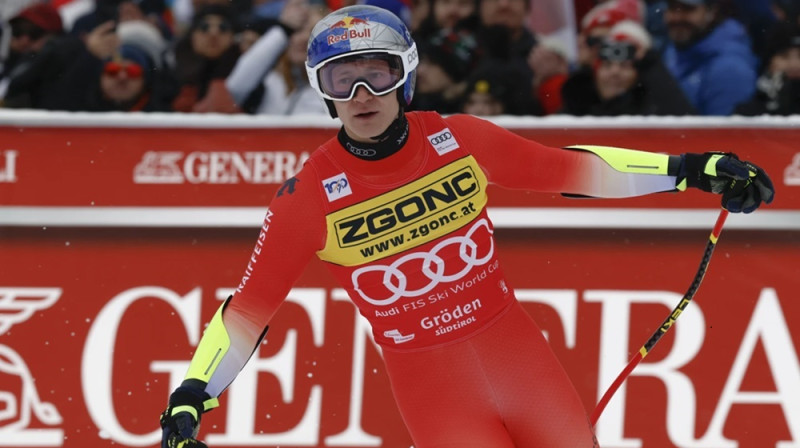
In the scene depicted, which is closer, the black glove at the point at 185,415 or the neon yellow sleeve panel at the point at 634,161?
the black glove at the point at 185,415

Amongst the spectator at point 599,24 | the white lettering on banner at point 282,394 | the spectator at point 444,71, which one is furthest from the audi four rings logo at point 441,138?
the spectator at point 599,24

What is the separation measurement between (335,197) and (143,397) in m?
2.05

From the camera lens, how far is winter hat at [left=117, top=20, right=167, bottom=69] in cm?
703

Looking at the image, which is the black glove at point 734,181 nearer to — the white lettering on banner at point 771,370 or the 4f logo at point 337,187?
the 4f logo at point 337,187

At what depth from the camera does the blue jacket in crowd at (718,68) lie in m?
6.21

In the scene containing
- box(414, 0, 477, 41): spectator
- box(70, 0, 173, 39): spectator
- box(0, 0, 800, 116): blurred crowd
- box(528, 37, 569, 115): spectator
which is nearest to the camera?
box(0, 0, 800, 116): blurred crowd

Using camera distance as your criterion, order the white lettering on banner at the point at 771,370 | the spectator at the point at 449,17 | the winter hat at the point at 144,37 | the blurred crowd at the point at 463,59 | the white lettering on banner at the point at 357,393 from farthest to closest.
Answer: the winter hat at the point at 144,37 → the spectator at the point at 449,17 → the blurred crowd at the point at 463,59 → the white lettering on banner at the point at 357,393 → the white lettering on banner at the point at 771,370

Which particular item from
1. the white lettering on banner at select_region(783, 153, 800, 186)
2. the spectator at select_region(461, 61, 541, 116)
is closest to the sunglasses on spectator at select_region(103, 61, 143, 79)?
the spectator at select_region(461, 61, 541, 116)

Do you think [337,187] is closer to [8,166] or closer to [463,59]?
[8,166]

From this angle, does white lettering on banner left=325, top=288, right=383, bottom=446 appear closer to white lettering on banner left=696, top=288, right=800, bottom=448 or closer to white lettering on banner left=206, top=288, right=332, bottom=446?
white lettering on banner left=206, top=288, right=332, bottom=446

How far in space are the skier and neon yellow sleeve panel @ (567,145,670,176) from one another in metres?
0.01

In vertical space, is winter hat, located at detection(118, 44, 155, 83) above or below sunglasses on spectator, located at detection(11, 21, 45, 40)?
below

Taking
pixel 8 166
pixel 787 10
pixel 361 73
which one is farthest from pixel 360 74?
pixel 787 10

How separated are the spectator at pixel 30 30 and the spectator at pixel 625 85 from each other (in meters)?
2.94
